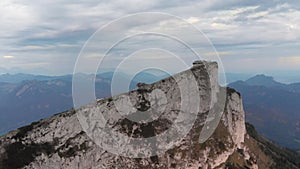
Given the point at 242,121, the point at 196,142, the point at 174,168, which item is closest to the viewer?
the point at 174,168

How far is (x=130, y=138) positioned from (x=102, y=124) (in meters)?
13.3

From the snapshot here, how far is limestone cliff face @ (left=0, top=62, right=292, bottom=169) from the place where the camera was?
378ft

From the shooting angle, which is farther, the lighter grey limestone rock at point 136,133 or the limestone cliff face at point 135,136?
the lighter grey limestone rock at point 136,133

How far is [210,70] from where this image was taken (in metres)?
152

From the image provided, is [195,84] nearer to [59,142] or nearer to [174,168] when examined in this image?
[174,168]

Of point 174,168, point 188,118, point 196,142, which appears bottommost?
point 174,168

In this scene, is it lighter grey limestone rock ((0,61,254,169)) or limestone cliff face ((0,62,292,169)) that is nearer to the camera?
limestone cliff face ((0,62,292,169))

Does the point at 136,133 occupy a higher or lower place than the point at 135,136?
higher

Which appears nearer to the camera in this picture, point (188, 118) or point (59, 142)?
point (59, 142)

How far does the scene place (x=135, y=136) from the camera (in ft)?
424

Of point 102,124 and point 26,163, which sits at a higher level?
→ point 102,124

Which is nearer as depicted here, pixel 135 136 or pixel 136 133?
pixel 135 136

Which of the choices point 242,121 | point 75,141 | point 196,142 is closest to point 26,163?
point 75,141

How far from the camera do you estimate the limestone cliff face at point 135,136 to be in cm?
11531
